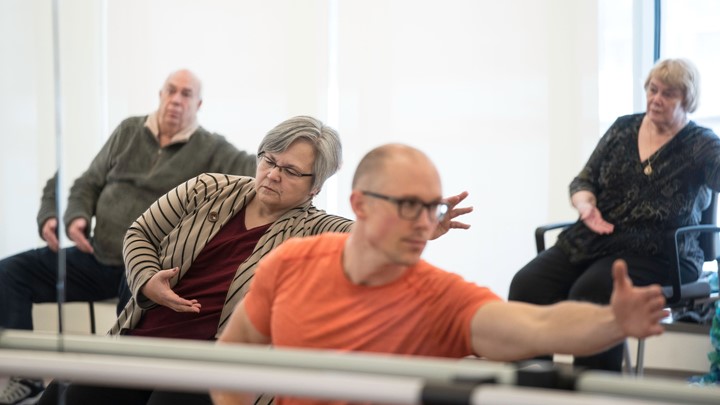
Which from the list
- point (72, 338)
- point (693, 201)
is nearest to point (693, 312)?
point (693, 201)

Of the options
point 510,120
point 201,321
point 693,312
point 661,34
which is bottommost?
point 693,312

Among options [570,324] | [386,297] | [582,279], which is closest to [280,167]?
[386,297]

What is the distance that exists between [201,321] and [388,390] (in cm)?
114

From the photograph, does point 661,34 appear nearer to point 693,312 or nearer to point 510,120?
point 510,120

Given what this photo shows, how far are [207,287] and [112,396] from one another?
31 cm

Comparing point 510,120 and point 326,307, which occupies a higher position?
point 510,120

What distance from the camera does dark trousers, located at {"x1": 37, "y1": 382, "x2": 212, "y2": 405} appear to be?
81.1 inches

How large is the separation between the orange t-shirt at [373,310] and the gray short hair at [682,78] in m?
1.89

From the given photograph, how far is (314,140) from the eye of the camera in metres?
2.30

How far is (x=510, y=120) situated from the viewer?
14.3 ft

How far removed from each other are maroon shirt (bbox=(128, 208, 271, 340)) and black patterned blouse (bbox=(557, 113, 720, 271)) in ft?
4.73

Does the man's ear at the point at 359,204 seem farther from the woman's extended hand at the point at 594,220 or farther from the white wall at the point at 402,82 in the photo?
the white wall at the point at 402,82

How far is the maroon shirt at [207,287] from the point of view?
2256 millimetres

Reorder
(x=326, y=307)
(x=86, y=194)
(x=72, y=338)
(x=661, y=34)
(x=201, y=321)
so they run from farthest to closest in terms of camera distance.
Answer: (x=661, y=34) → (x=86, y=194) → (x=201, y=321) → (x=326, y=307) → (x=72, y=338)
